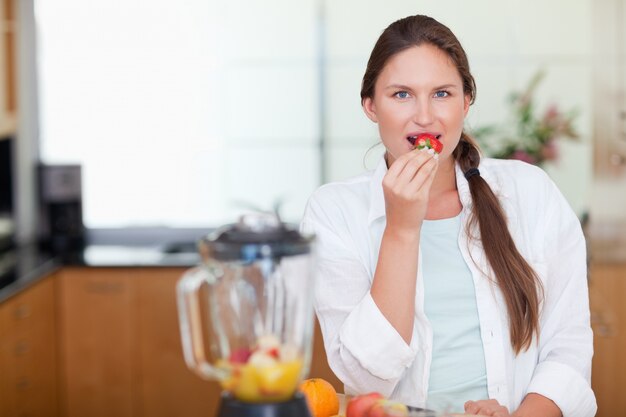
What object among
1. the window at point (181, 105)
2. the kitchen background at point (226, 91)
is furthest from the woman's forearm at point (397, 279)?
the window at point (181, 105)

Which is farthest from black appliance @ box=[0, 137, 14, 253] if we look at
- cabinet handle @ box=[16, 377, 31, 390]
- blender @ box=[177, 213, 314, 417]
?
blender @ box=[177, 213, 314, 417]

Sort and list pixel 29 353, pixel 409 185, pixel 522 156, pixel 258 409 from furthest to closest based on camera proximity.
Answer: pixel 29 353 → pixel 522 156 → pixel 409 185 → pixel 258 409

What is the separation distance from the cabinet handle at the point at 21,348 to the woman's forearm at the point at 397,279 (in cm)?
216

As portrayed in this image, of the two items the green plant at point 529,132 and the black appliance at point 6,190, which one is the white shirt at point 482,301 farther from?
the black appliance at point 6,190

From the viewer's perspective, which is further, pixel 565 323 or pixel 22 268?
pixel 22 268

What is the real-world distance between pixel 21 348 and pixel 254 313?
247 cm

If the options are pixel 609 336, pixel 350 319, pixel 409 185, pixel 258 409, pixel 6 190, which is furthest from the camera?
pixel 6 190

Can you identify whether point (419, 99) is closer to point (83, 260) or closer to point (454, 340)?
point (454, 340)

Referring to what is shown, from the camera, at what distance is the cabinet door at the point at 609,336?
412cm

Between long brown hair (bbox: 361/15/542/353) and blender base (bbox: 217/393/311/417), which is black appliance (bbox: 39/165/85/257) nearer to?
long brown hair (bbox: 361/15/542/353)

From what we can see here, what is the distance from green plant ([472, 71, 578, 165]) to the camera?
386 centimetres

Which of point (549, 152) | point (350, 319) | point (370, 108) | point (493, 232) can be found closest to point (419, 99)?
point (370, 108)

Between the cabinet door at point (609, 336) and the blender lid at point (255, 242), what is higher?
the blender lid at point (255, 242)

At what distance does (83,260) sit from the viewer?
419 centimetres
